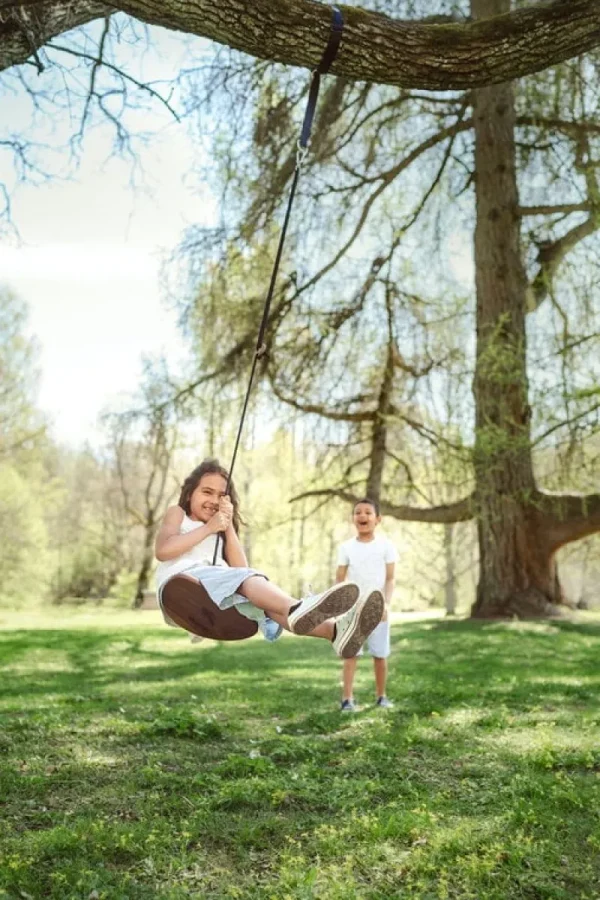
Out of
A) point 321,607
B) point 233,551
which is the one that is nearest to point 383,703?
point 233,551

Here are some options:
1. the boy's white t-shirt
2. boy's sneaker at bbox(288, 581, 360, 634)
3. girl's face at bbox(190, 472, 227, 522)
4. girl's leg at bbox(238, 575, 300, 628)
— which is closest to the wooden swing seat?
girl's leg at bbox(238, 575, 300, 628)

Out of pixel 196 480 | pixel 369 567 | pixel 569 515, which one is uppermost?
pixel 569 515

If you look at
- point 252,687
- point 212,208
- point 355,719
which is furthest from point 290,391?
point 355,719

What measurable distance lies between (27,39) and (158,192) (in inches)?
90.9

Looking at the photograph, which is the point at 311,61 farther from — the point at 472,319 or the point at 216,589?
the point at 472,319

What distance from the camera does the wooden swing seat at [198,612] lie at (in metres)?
4.10

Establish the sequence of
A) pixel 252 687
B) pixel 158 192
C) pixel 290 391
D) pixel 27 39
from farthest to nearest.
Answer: pixel 290 391 < pixel 252 687 < pixel 158 192 < pixel 27 39

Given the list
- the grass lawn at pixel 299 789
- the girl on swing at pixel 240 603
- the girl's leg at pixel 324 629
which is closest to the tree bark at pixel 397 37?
the girl on swing at pixel 240 603

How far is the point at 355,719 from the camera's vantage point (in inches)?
235

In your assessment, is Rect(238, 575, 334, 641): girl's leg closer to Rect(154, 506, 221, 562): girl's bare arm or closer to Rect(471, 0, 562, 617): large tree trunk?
Rect(154, 506, 221, 562): girl's bare arm

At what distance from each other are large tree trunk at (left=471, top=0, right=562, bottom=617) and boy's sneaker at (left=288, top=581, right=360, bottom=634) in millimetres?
8441

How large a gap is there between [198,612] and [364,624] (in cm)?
77

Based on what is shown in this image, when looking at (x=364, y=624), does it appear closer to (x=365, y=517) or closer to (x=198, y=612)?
(x=198, y=612)

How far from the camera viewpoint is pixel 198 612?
13.6ft
